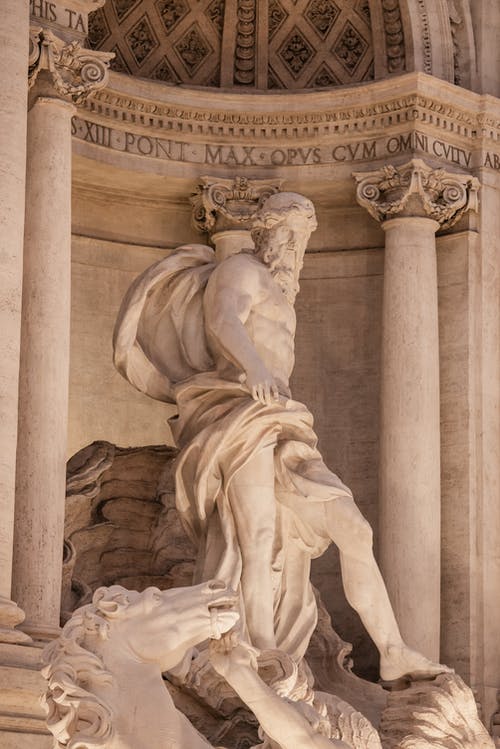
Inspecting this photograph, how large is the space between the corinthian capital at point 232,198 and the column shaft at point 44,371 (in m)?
2.65

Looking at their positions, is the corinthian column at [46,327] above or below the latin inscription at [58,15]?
below

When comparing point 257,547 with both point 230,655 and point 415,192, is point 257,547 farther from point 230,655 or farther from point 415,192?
point 230,655

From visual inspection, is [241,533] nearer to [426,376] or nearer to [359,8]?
[426,376]

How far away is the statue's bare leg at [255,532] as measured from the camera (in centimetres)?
1353

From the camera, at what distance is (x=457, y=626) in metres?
16.2

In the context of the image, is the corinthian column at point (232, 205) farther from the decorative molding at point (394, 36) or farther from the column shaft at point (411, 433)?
→ the decorative molding at point (394, 36)

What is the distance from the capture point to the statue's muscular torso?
44.0 feet

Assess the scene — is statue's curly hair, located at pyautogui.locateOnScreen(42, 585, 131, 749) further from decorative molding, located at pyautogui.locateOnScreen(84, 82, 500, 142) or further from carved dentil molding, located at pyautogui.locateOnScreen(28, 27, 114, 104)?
decorative molding, located at pyautogui.locateOnScreen(84, 82, 500, 142)

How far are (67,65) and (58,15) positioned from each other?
356 mm

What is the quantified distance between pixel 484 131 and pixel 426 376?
2181mm

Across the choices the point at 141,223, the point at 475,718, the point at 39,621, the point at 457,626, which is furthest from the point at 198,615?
the point at 141,223

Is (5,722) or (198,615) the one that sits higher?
(198,615)

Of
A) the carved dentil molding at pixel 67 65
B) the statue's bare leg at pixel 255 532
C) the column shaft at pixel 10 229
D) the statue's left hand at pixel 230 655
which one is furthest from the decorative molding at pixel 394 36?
the statue's left hand at pixel 230 655

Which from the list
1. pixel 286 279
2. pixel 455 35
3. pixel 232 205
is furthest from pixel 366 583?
pixel 455 35
